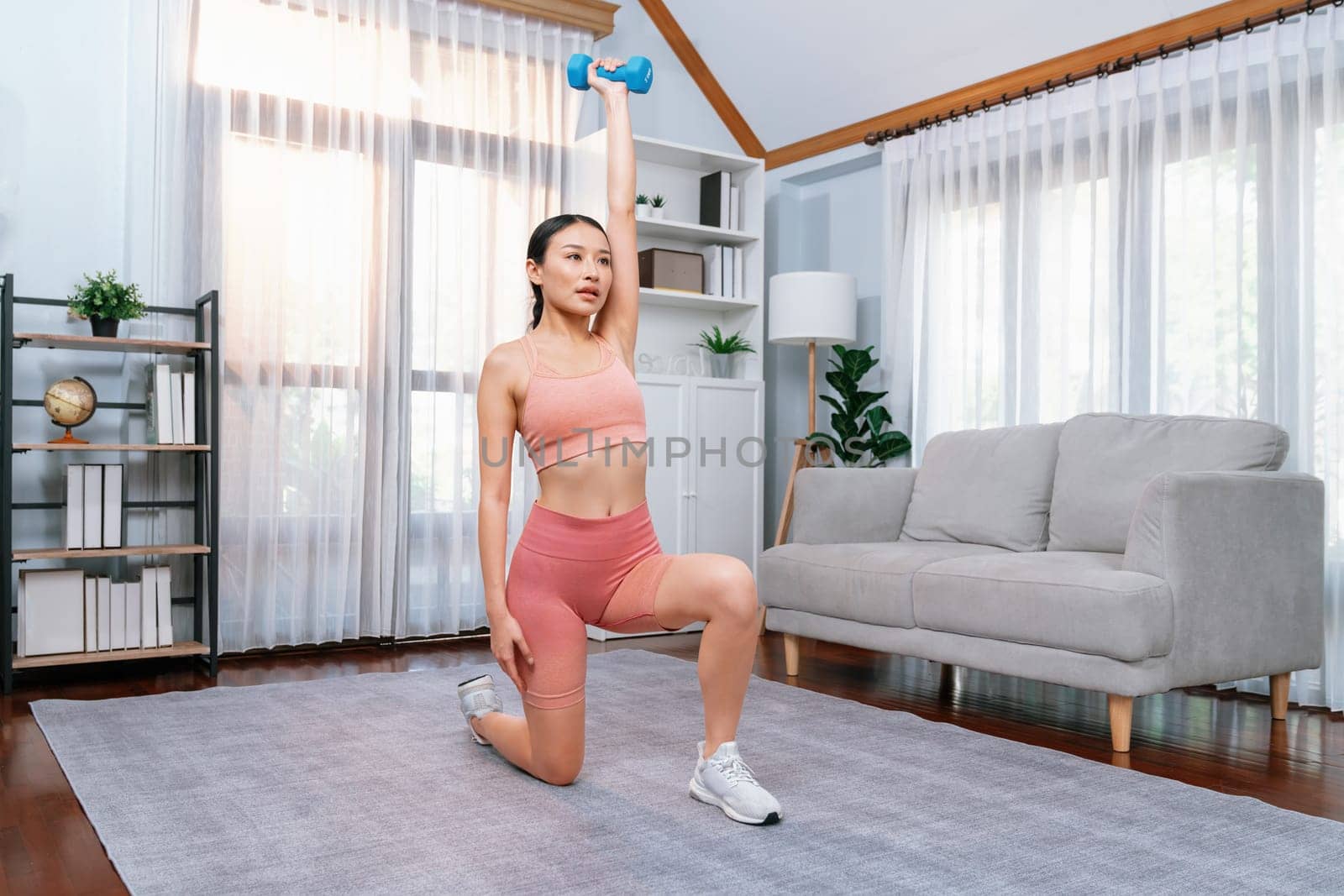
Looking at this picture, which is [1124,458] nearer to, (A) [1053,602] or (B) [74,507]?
(A) [1053,602]

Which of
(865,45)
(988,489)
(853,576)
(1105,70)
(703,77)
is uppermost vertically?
(703,77)

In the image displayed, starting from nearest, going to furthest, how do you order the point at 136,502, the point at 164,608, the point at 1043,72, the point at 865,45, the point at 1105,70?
the point at 164,608, the point at 136,502, the point at 1105,70, the point at 1043,72, the point at 865,45

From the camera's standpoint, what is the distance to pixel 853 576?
3391 mm

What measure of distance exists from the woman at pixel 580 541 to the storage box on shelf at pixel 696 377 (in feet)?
8.00

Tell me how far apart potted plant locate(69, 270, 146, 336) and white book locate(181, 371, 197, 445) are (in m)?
0.28

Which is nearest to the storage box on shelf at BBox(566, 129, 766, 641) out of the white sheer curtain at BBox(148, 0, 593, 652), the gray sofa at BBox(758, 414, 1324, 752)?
the white sheer curtain at BBox(148, 0, 593, 652)

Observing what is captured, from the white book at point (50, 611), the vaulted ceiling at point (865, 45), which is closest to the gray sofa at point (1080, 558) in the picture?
the vaulted ceiling at point (865, 45)

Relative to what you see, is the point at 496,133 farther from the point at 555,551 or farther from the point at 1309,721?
the point at 1309,721

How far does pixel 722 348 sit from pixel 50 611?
2937 mm

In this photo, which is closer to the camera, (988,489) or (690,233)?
(988,489)

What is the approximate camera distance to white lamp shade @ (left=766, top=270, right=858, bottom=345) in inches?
188

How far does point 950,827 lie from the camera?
6.66ft

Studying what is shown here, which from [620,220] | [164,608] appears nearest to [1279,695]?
[620,220]

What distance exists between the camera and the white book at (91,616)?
12.0 ft
